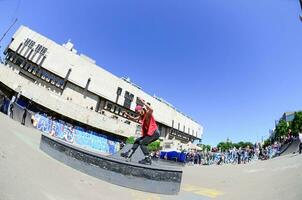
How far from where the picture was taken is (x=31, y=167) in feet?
19.7

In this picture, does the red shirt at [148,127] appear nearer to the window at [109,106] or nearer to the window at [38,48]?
the window at [38,48]

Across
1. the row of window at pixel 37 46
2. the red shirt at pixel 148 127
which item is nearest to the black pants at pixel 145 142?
the red shirt at pixel 148 127

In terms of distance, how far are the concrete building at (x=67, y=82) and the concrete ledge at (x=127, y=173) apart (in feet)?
128

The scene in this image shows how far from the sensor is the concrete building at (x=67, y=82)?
4650cm

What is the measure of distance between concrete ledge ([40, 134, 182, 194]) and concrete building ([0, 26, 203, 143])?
39.2 meters

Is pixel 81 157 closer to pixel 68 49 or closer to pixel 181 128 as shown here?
pixel 68 49

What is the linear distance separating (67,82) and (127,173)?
2074 inches

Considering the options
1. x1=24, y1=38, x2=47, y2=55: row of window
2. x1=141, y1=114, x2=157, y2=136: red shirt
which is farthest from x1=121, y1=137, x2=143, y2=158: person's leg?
x1=24, y1=38, x2=47, y2=55: row of window

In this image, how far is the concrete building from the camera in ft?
153

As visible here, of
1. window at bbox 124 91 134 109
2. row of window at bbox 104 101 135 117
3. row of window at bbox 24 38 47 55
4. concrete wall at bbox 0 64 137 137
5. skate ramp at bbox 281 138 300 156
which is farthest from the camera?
window at bbox 124 91 134 109

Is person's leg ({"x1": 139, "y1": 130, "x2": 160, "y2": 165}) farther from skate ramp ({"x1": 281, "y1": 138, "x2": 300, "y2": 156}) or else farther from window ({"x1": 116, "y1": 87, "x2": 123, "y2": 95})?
window ({"x1": 116, "y1": 87, "x2": 123, "y2": 95})

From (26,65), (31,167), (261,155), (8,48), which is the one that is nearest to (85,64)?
(26,65)

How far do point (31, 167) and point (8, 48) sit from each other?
193 ft

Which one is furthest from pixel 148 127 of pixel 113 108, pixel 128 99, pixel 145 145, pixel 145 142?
pixel 128 99
